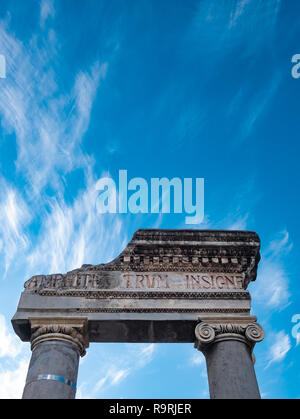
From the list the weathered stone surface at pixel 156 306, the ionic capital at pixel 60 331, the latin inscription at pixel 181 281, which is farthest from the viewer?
the latin inscription at pixel 181 281

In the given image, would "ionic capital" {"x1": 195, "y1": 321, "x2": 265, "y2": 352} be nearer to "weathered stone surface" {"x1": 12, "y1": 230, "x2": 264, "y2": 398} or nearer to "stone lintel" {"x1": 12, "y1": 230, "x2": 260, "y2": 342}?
"weathered stone surface" {"x1": 12, "y1": 230, "x2": 264, "y2": 398}

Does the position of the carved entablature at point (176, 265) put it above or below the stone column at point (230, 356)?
above

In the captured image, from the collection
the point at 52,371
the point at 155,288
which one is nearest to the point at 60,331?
the point at 52,371

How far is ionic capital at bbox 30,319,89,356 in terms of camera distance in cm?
1110

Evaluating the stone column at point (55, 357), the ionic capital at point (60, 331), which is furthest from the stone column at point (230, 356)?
the stone column at point (55, 357)

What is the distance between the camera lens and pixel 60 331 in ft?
36.8

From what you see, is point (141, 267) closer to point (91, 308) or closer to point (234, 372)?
point (91, 308)

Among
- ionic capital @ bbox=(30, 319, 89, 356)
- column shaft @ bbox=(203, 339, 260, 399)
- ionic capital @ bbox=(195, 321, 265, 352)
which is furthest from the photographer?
ionic capital @ bbox=(195, 321, 265, 352)

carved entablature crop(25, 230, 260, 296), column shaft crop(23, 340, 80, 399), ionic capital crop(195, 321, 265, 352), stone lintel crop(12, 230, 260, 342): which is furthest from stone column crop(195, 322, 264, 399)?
column shaft crop(23, 340, 80, 399)

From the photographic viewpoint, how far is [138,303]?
39.4ft

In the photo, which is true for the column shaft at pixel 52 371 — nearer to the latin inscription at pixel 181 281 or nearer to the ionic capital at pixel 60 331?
the ionic capital at pixel 60 331

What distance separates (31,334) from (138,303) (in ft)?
9.22

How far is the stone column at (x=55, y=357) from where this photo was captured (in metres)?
9.98
